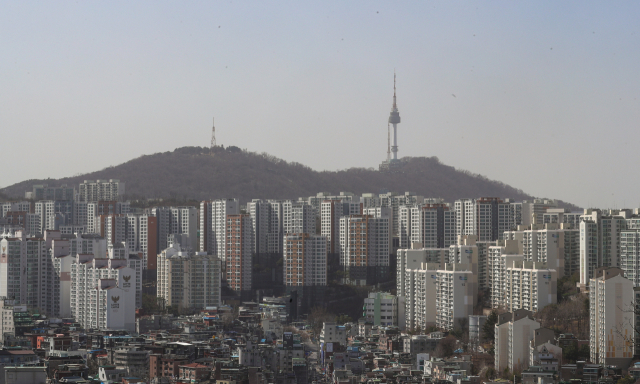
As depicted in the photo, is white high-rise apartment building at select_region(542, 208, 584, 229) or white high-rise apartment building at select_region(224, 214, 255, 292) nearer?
white high-rise apartment building at select_region(542, 208, 584, 229)

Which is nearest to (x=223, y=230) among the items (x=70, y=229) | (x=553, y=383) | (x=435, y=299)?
(x=70, y=229)

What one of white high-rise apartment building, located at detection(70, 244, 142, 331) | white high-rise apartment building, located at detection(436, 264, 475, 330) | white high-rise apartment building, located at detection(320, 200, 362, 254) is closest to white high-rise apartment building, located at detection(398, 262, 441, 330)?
white high-rise apartment building, located at detection(436, 264, 475, 330)

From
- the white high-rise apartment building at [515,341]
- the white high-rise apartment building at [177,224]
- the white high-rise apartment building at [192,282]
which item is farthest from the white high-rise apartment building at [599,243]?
the white high-rise apartment building at [177,224]

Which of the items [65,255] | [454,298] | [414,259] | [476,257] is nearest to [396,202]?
[414,259]

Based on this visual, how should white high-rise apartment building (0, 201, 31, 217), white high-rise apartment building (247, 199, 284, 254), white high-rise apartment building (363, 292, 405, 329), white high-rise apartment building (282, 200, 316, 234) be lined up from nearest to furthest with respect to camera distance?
white high-rise apartment building (363, 292, 405, 329)
white high-rise apartment building (247, 199, 284, 254)
white high-rise apartment building (282, 200, 316, 234)
white high-rise apartment building (0, 201, 31, 217)

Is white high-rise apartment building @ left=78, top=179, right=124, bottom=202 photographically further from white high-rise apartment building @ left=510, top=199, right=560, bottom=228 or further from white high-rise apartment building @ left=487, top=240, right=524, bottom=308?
white high-rise apartment building @ left=487, top=240, right=524, bottom=308

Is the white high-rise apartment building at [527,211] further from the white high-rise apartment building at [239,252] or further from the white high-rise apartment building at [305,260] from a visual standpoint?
the white high-rise apartment building at [239,252]
